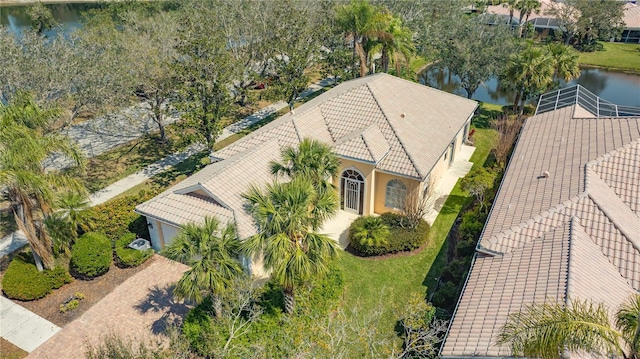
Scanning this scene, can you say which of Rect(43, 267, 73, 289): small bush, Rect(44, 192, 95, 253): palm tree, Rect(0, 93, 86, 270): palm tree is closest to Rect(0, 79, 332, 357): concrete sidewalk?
Rect(43, 267, 73, 289): small bush

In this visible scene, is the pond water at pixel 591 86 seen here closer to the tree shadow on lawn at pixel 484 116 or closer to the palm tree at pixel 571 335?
the tree shadow on lawn at pixel 484 116

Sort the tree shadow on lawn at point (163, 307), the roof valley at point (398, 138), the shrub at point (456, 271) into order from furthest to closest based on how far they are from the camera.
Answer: the roof valley at point (398, 138) → the shrub at point (456, 271) → the tree shadow on lawn at point (163, 307)

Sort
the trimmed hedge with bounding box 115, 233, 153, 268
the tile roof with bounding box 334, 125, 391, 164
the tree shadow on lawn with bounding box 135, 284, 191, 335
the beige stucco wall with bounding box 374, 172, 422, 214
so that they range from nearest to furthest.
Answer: the tree shadow on lawn with bounding box 135, 284, 191, 335 < the trimmed hedge with bounding box 115, 233, 153, 268 < the tile roof with bounding box 334, 125, 391, 164 < the beige stucco wall with bounding box 374, 172, 422, 214

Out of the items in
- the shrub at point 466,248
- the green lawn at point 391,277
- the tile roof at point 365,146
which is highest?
the tile roof at point 365,146

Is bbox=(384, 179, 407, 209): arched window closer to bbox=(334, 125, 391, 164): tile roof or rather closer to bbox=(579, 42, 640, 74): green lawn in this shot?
bbox=(334, 125, 391, 164): tile roof

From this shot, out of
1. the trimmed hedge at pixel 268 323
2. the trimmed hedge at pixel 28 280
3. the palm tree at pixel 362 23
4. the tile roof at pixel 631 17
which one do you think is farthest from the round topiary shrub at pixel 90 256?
the tile roof at pixel 631 17
